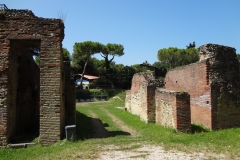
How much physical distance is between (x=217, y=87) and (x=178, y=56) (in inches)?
1659

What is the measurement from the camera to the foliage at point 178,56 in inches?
1984

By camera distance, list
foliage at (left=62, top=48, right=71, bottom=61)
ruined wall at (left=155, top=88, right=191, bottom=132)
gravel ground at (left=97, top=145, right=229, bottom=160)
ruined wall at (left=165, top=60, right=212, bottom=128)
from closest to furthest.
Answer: gravel ground at (left=97, top=145, right=229, bottom=160) → ruined wall at (left=155, top=88, right=191, bottom=132) → ruined wall at (left=165, top=60, right=212, bottom=128) → foliage at (left=62, top=48, right=71, bottom=61)

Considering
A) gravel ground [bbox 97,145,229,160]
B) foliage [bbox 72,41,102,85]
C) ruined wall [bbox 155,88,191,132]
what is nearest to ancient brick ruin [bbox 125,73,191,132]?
ruined wall [bbox 155,88,191,132]

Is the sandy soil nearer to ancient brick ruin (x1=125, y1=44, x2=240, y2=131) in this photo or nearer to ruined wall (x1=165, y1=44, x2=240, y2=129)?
ancient brick ruin (x1=125, y1=44, x2=240, y2=131)

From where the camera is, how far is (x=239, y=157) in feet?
20.8

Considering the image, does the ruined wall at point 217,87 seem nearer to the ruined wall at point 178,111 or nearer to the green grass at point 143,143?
the green grass at point 143,143

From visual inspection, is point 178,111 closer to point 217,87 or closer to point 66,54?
point 217,87

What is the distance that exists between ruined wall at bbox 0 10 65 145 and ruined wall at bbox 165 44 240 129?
6.48 metres

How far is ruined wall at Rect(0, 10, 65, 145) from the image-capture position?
831 centimetres

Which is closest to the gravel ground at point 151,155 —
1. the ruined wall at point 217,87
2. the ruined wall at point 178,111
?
the ruined wall at point 178,111

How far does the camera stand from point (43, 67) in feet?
27.9

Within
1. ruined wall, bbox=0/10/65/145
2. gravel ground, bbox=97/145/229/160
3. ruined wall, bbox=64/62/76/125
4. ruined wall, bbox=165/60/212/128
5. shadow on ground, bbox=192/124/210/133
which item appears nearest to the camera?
gravel ground, bbox=97/145/229/160

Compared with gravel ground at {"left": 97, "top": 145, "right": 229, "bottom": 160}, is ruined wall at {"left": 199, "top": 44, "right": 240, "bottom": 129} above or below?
above

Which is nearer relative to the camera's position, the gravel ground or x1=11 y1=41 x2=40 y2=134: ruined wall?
the gravel ground
